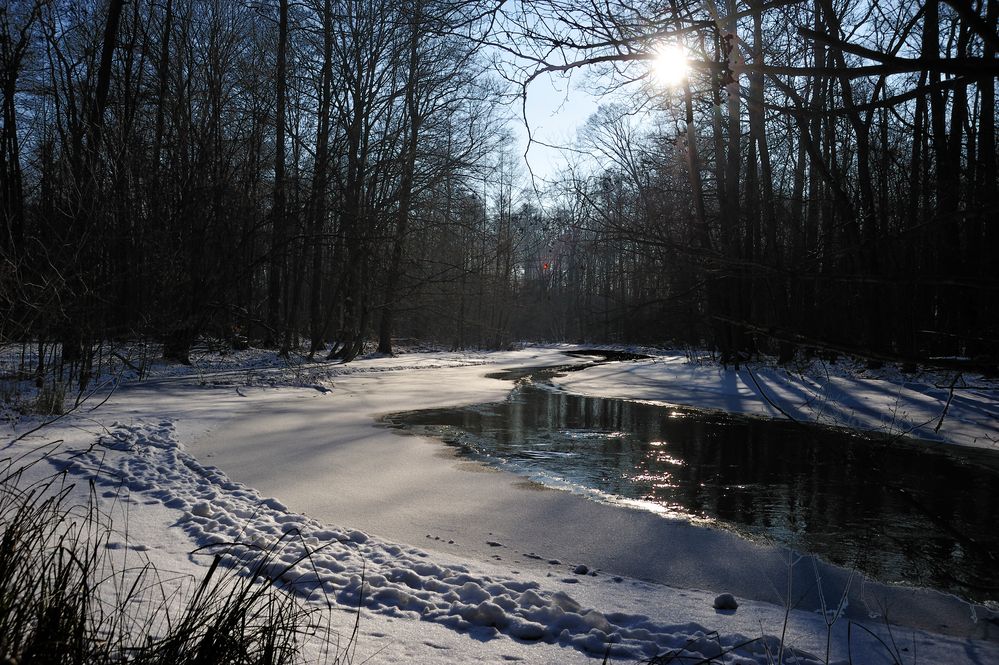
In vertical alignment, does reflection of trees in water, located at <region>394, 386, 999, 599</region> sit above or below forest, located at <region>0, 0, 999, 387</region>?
below

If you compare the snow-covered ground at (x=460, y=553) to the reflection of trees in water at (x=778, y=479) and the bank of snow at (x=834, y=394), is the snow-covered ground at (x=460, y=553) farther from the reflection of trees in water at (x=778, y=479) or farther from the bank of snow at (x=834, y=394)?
the bank of snow at (x=834, y=394)

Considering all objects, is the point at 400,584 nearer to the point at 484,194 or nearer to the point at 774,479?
the point at 774,479

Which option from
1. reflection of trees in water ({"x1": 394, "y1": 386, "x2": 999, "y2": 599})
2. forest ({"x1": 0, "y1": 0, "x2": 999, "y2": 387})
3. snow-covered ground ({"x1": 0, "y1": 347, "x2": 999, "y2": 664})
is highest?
forest ({"x1": 0, "y1": 0, "x2": 999, "y2": 387})

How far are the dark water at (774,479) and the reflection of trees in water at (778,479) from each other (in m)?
0.01

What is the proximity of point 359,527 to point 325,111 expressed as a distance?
1416 centimetres

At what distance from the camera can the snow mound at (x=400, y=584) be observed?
105 inches

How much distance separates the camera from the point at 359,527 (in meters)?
4.17

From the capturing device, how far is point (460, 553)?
3.82 meters

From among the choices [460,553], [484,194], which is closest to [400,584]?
[460,553]

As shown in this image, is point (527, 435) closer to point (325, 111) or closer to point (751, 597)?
point (751, 597)

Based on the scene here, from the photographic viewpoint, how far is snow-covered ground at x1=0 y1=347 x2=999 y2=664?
2.72 meters

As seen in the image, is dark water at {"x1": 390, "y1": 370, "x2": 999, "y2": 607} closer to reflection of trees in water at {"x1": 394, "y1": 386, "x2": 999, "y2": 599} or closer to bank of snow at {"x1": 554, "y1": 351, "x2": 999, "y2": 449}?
reflection of trees in water at {"x1": 394, "y1": 386, "x2": 999, "y2": 599}

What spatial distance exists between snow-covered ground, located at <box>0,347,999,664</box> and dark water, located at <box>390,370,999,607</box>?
1.20ft

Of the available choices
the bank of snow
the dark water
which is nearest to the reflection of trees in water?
the dark water
